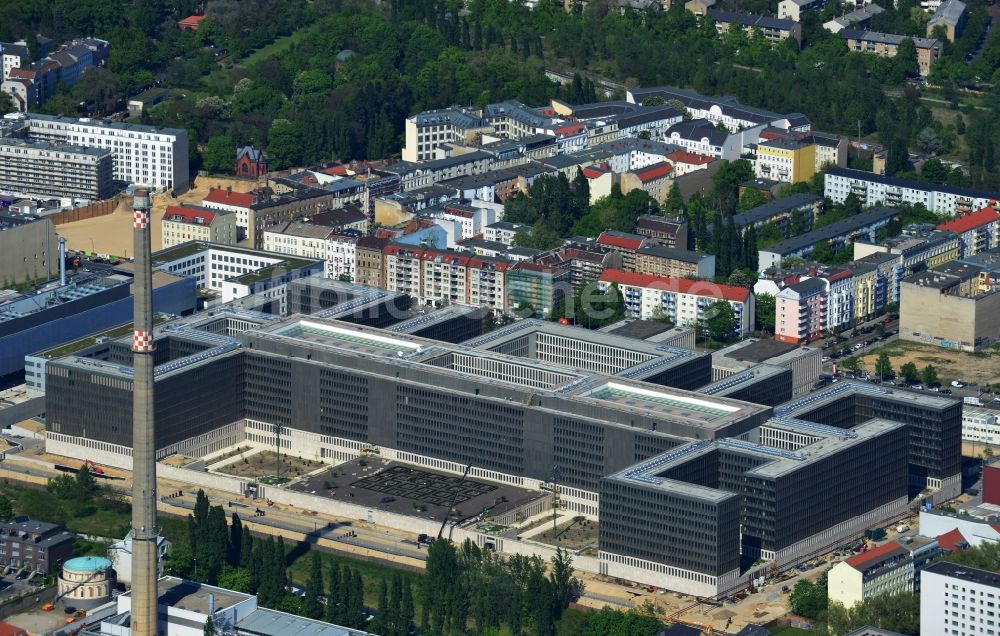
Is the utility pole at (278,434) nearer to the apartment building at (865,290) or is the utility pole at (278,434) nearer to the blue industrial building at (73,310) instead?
the blue industrial building at (73,310)

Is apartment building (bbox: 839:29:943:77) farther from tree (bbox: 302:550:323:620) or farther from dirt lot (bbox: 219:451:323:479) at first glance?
tree (bbox: 302:550:323:620)

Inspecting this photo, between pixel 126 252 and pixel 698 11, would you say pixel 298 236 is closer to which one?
pixel 126 252

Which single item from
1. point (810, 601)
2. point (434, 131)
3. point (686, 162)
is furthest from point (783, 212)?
point (810, 601)

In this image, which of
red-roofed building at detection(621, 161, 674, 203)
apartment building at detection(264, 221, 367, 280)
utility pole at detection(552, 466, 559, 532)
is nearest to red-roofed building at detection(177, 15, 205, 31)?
apartment building at detection(264, 221, 367, 280)

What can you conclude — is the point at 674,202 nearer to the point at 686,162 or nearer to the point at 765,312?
the point at 686,162

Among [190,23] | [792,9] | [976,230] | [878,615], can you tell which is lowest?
[878,615]
